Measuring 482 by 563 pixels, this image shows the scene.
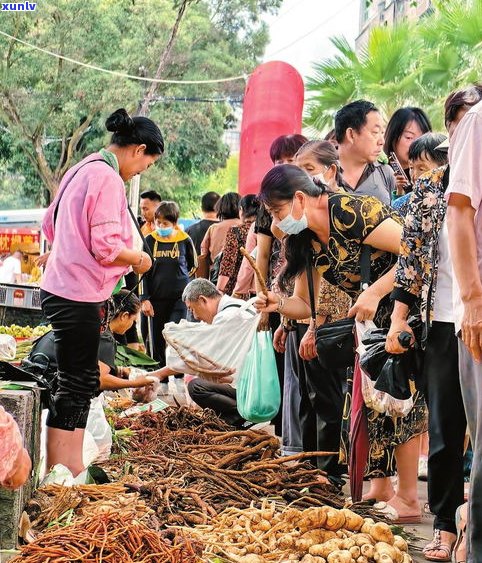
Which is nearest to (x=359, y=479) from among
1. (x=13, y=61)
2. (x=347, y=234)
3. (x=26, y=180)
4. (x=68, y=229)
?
(x=347, y=234)

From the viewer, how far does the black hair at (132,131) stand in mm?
5836

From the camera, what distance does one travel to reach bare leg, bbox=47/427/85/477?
5.43m

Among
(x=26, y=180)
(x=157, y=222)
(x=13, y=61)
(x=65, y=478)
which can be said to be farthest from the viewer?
(x=26, y=180)

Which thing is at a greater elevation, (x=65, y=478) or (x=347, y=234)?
(x=347, y=234)

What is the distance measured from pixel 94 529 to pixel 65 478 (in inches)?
50.2

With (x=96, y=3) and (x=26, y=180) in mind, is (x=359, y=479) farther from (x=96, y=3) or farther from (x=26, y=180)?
(x=26, y=180)

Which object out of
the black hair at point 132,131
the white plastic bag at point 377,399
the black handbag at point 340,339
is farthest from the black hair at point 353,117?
the white plastic bag at point 377,399

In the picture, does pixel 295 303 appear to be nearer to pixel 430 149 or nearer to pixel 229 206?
pixel 430 149

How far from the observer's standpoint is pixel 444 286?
4.61 meters

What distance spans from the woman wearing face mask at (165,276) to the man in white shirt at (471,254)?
8.13 meters

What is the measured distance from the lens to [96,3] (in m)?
31.4

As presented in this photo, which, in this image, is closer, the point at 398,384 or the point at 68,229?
the point at 398,384

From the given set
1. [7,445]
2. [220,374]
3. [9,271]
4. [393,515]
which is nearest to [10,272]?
[9,271]

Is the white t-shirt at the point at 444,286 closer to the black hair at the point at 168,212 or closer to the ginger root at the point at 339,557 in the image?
the ginger root at the point at 339,557
